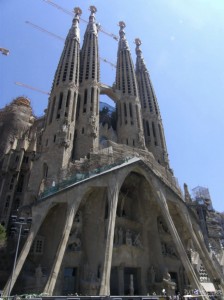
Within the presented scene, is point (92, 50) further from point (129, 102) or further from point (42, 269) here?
point (42, 269)

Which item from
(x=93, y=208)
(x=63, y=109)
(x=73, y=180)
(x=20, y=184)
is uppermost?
(x=63, y=109)

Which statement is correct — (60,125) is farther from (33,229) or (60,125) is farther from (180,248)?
(180,248)

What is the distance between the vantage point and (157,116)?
45750 mm

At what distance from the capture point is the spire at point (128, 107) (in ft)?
133

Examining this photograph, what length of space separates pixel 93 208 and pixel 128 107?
21147 mm

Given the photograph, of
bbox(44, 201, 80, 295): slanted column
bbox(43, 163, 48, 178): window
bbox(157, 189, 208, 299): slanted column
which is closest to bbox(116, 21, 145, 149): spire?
bbox(157, 189, 208, 299): slanted column

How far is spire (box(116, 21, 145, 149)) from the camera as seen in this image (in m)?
40.4

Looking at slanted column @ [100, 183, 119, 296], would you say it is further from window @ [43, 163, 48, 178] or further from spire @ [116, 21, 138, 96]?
spire @ [116, 21, 138, 96]

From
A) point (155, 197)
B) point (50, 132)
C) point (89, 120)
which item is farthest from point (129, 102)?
point (155, 197)

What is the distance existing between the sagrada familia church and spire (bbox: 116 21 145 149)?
21cm

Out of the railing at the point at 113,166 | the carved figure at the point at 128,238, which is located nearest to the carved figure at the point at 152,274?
the carved figure at the point at 128,238

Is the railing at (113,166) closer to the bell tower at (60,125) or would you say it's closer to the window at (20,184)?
the bell tower at (60,125)

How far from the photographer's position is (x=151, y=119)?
45.3 meters

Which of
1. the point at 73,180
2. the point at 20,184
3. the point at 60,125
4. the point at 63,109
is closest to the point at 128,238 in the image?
the point at 73,180
